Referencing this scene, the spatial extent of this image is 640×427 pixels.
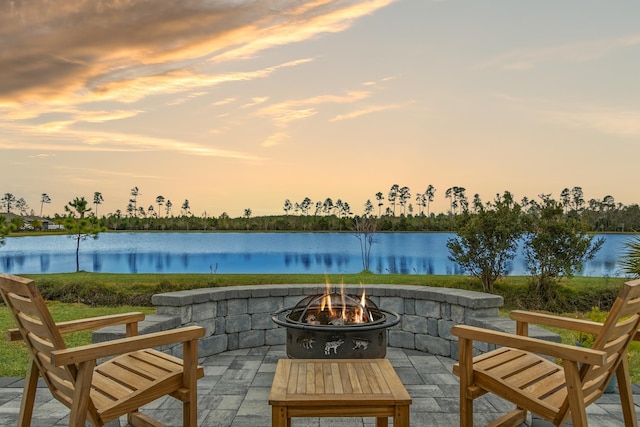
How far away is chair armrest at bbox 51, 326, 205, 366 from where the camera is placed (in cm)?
203


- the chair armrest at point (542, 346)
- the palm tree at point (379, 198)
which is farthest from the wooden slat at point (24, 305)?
the palm tree at point (379, 198)

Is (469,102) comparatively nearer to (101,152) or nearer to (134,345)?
(134,345)

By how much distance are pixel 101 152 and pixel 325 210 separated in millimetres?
45533

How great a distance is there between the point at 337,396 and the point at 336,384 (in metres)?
0.16

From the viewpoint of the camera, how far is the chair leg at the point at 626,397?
8.35 feet

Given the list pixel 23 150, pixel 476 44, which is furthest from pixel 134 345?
pixel 23 150

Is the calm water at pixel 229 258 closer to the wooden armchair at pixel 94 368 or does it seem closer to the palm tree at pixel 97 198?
the wooden armchair at pixel 94 368

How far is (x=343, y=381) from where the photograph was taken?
7.66ft

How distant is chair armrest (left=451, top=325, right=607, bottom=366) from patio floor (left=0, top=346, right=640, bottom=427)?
0.98 meters

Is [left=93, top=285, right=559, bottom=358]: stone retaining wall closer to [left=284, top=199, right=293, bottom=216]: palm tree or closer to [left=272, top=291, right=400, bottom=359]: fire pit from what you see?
[left=272, top=291, right=400, bottom=359]: fire pit

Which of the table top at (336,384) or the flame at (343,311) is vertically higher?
the flame at (343,311)

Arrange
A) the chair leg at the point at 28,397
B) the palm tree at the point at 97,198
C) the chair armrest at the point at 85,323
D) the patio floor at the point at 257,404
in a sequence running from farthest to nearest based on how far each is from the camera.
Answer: the palm tree at the point at 97,198 < the patio floor at the point at 257,404 < the chair armrest at the point at 85,323 < the chair leg at the point at 28,397

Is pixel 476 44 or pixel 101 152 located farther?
pixel 101 152

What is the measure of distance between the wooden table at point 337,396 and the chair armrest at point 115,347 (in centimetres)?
56
